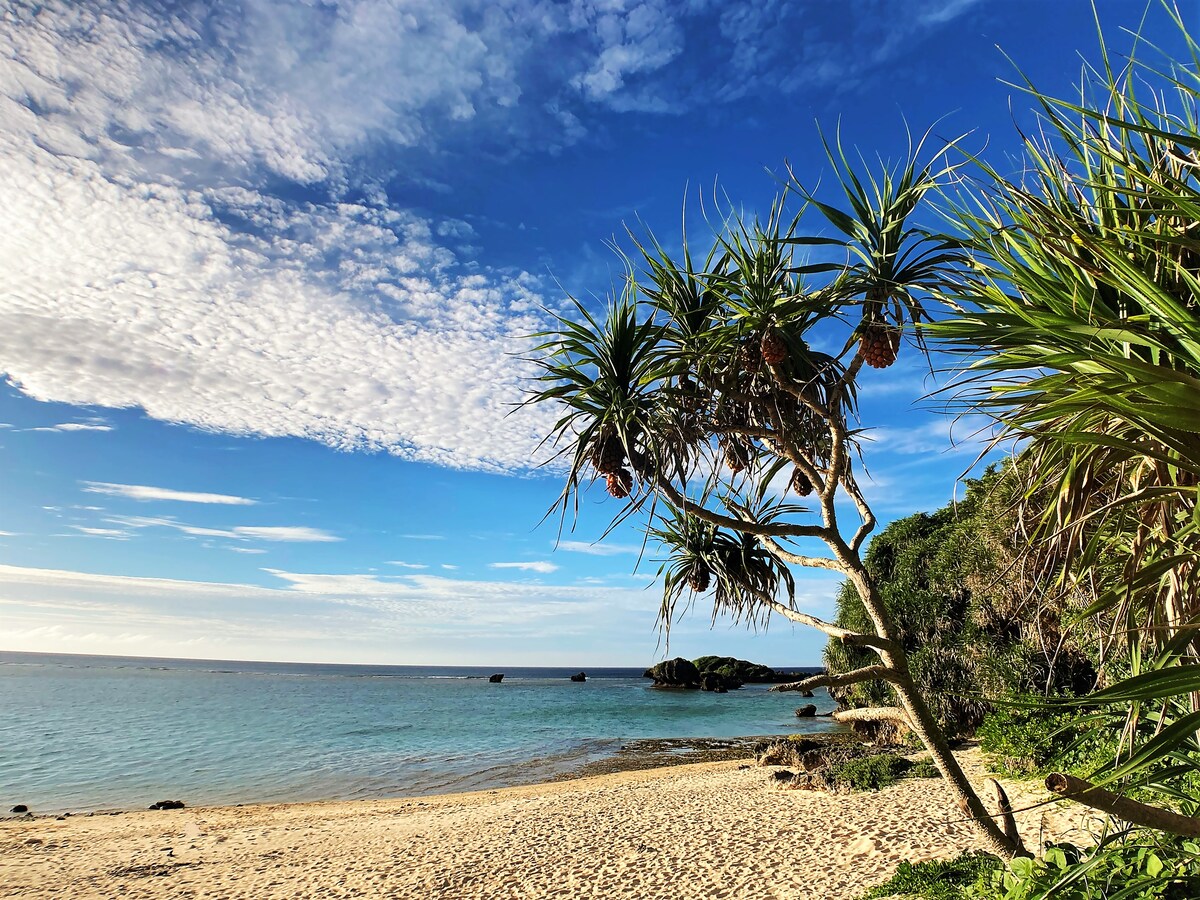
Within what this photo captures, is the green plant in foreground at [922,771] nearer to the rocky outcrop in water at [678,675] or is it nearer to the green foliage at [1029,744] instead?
the green foliage at [1029,744]

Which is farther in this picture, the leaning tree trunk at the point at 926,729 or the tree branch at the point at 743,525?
the tree branch at the point at 743,525

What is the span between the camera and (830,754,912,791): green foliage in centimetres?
1276

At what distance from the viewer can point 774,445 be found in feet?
14.9

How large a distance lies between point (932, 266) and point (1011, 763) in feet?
38.0

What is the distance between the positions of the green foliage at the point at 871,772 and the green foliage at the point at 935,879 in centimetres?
600

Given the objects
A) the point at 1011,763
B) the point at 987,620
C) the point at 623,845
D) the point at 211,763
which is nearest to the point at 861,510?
the point at 623,845

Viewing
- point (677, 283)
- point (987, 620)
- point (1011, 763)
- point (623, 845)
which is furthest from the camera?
point (987, 620)

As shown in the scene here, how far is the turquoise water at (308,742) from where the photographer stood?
71.1 ft

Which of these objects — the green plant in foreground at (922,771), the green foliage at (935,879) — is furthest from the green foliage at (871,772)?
the green foliage at (935,879)

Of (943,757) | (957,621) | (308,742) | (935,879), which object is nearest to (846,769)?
(957,621)

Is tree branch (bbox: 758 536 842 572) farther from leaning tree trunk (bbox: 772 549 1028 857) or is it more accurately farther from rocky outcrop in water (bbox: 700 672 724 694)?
rocky outcrop in water (bbox: 700 672 724 694)

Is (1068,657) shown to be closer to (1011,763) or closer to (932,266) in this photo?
(1011,763)

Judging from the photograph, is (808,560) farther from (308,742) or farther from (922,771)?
(308,742)

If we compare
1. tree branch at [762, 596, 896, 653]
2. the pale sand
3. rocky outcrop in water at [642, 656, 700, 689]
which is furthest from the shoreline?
rocky outcrop in water at [642, 656, 700, 689]
